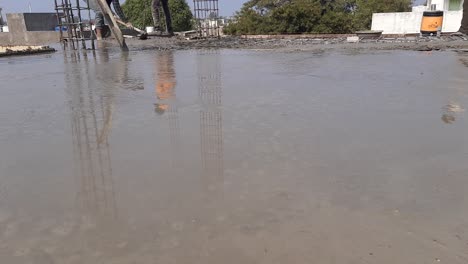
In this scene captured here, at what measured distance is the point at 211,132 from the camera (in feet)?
10.6

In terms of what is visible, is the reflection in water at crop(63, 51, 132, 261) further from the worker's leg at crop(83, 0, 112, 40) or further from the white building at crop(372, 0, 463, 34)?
the white building at crop(372, 0, 463, 34)

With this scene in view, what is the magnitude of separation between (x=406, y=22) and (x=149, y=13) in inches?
838

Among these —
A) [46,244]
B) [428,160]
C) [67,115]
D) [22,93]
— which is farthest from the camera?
[22,93]

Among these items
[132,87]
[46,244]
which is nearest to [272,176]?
[46,244]

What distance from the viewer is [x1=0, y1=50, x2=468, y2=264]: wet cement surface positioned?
1.72 metres

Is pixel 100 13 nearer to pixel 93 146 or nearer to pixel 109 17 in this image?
pixel 109 17

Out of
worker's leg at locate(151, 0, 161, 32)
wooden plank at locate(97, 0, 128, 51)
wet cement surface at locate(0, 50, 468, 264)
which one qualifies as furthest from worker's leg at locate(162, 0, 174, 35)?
wet cement surface at locate(0, 50, 468, 264)

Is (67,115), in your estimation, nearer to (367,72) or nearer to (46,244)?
(46,244)

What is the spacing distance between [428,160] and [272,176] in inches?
41.3

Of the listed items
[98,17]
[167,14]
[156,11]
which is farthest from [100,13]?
[167,14]

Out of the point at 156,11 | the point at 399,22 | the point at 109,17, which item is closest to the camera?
the point at 109,17

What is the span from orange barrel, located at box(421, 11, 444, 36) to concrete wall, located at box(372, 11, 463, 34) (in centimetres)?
321

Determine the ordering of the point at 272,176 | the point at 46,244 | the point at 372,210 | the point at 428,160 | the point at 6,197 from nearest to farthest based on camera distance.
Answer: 1. the point at 46,244
2. the point at 372,210
3. the point at 6,197
4. the point at 272,176
5. the point at 428,160

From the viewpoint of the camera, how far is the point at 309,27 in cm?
2028
